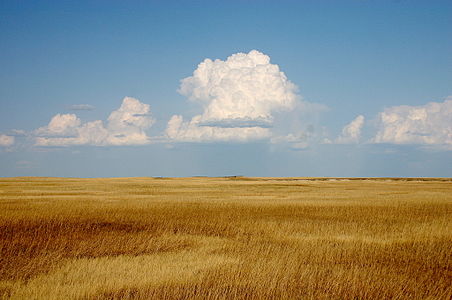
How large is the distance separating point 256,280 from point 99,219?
1403 centimetres

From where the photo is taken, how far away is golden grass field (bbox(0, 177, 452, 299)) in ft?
41.3

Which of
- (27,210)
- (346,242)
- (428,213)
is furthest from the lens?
(428,213)

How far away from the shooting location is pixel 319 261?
53.3 feet

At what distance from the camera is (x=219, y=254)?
56.2 ft

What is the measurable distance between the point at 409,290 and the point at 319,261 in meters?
3.87

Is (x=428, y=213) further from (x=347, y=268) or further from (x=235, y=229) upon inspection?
(x=347, y=268)

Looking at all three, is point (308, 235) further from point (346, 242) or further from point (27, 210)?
point (27, 210)

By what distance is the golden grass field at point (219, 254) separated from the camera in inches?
496

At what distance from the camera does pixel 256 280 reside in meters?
13.4

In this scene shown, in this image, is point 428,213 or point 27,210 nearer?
point 27,210

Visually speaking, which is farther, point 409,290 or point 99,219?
point 99,219

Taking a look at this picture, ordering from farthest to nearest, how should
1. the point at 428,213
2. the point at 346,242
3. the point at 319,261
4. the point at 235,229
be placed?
the point at 428,213 < the point at 235,229 < the point at 346,242 < the point at 319,261

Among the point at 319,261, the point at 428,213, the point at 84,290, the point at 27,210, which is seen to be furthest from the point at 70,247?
the point at 428,213

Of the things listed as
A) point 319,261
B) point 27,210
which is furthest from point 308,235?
point 27,210
